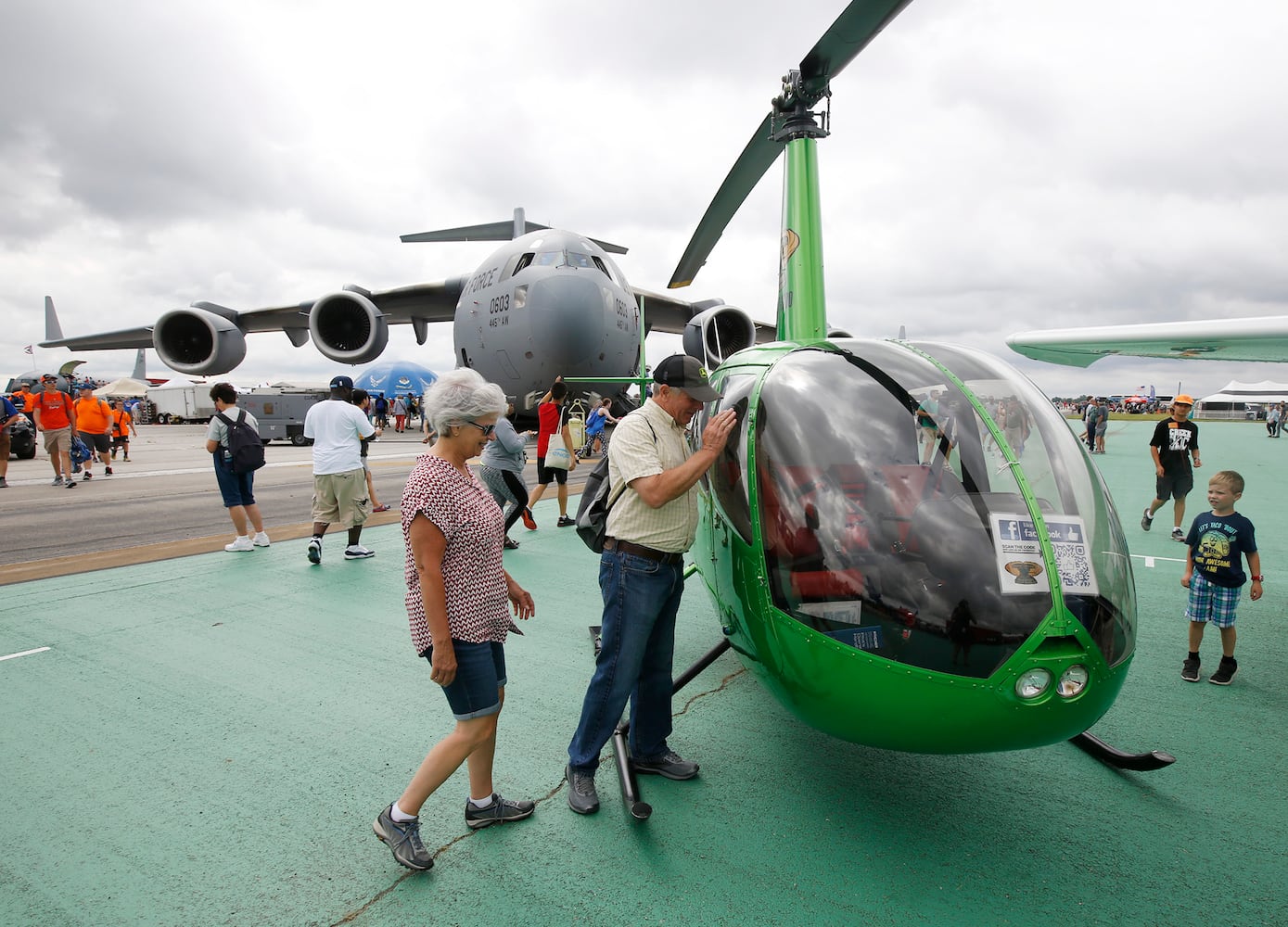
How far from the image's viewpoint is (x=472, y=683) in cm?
229

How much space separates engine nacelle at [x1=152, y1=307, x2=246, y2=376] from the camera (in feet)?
42.8

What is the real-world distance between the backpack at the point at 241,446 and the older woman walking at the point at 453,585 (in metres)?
4.99

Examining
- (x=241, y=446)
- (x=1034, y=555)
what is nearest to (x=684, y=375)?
(x=1034, y=555)

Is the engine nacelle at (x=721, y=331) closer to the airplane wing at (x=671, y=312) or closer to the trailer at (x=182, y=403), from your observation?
the airplane wing at (x=671, y=312)

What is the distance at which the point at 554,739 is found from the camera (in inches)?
127

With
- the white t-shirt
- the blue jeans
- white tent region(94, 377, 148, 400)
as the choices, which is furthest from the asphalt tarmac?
white tent region(94, 377, 148, 400)

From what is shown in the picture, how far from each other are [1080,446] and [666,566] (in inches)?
63.6

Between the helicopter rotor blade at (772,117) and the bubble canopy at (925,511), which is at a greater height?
the helicopter rotor blade at (772,117)

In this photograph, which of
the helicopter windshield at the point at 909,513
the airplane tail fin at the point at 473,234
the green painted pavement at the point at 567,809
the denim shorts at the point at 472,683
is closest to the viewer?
the helicopter windshield at the point at 909,513

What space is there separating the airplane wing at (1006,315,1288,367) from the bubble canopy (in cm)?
259

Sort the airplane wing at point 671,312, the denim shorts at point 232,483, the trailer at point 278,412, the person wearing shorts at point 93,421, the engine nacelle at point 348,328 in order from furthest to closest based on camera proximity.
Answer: the trailer at point 278,412
the airplane wing at point 671,312
the person wearing shorts at point 93,421
the engine nacelle at point 348,328
the denim shorts at point 232,483

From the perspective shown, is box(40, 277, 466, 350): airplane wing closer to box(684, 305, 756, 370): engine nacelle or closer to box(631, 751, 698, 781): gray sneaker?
box(684, 305, 756, 370): engine nacelle

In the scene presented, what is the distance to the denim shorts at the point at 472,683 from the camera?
2.28 metres

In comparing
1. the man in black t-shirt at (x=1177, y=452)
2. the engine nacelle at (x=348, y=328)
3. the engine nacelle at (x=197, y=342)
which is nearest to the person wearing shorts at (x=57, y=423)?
the engine nacelle at (x=197, y=342)
